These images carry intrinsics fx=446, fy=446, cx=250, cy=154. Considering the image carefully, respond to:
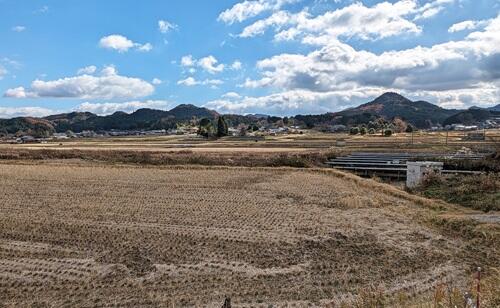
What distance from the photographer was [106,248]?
518 inches

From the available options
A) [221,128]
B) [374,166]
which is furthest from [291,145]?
[221,128]

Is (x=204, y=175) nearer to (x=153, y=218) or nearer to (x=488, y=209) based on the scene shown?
(x=153, y=218)

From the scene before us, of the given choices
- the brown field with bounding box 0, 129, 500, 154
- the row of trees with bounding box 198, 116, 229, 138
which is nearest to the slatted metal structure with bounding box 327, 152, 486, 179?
the brown field with bounding box 0, 129, 500, 154

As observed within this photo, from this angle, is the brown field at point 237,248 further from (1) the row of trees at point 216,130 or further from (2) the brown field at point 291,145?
(1) the row of trees at point 216,130

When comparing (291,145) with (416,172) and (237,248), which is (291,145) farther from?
Result: (237,248)

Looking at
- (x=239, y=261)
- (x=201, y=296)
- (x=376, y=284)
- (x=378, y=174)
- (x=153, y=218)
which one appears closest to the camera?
(x=201, y=296)

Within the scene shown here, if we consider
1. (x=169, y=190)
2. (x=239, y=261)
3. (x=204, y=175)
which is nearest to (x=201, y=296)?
(x=239, y=261)

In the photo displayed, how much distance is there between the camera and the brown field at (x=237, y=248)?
9.59 meters

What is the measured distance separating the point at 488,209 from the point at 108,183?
20.2 meters

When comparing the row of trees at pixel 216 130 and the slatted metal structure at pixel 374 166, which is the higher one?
the row of trees at pixel 216 130

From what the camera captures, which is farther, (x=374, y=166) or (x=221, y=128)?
(x=221, y=128)

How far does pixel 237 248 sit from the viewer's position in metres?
13.1

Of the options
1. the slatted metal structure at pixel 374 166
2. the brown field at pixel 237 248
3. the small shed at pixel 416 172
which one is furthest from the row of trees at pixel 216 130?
the brown field at pixel 237 248

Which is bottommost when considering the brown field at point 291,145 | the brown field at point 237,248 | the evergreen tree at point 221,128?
the brown field at point 291,145
